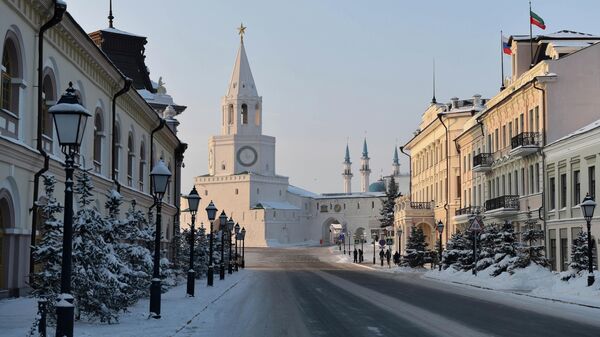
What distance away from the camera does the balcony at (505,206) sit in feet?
159

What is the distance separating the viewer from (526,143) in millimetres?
44938

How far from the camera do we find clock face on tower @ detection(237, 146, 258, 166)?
541ft

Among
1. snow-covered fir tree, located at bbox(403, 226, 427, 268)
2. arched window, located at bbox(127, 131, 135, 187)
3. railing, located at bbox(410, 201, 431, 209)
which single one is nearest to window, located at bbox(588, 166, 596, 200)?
arched window, located at bbox(127, 131, 135, 187)

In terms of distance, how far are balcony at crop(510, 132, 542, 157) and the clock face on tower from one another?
120 m

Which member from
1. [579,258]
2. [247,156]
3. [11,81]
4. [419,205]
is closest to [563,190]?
[579,258]

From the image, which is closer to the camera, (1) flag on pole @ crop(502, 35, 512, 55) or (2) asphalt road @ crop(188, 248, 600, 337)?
(2) asphalt road @ crop(188, 248, 600, 337)

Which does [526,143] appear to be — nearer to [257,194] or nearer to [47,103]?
[47,103]

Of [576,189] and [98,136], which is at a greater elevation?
[98,136]

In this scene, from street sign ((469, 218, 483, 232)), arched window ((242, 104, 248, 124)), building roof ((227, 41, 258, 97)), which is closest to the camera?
street sign ((469, 218, 483, 232))

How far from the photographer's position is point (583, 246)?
32.8 metres

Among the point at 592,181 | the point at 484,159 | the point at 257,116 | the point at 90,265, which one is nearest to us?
the point at 90,265

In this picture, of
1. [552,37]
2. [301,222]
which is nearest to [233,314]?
[552,37]

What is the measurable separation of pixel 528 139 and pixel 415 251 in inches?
906

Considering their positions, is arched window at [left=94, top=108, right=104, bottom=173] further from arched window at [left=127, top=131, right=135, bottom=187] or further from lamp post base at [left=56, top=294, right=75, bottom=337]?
lamp post base at [left=56, top=294, right=75, bottom=337]
